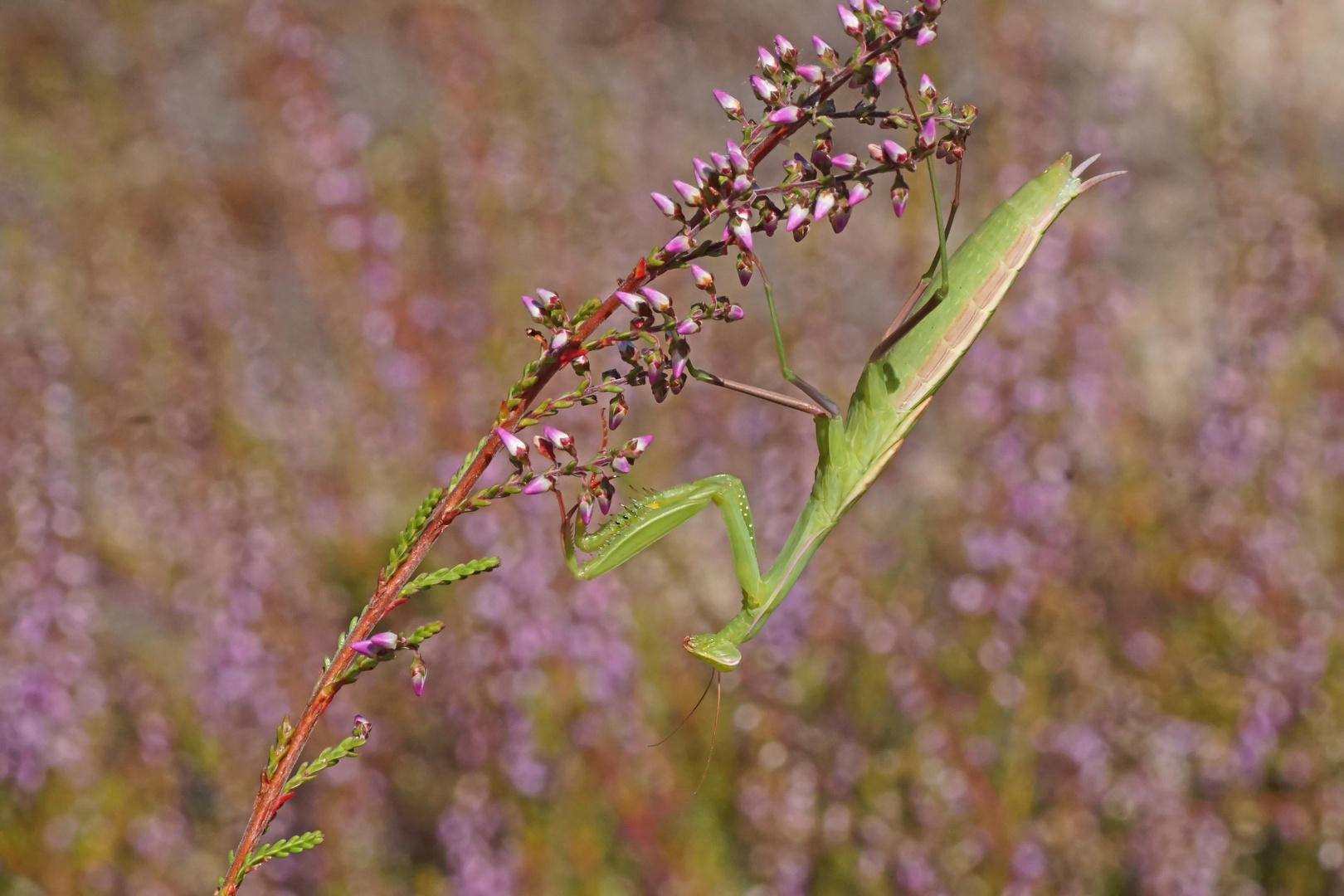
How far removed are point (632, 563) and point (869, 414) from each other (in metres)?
3.08

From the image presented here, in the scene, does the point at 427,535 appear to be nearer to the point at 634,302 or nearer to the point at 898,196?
the point at 634,302

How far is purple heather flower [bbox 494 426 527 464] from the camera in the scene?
54.9 inches

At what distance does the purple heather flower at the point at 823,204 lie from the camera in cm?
147

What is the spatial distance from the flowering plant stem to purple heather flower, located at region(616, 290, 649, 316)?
0.04 feet

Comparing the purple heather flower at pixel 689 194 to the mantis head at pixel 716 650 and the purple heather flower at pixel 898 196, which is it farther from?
the mantis head at pixel 716 650

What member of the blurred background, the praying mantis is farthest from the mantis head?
the blurred background

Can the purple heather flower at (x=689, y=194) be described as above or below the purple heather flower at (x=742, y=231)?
above

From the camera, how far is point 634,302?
1.51 metres

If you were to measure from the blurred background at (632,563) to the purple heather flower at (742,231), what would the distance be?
8.11 ft

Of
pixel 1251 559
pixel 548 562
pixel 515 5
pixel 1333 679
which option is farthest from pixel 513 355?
pixel 1333 679

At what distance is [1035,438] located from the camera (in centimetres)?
411

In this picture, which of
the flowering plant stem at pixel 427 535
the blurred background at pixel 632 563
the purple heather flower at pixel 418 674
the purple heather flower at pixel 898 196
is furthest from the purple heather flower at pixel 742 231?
the blurred background at pixel 632 563

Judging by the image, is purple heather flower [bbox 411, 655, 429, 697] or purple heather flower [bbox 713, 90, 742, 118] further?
purple heather flower [bbox 713, 90, 742, 118]

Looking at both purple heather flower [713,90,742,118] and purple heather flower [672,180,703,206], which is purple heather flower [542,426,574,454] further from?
purple heather flower [713,90,742,118]
